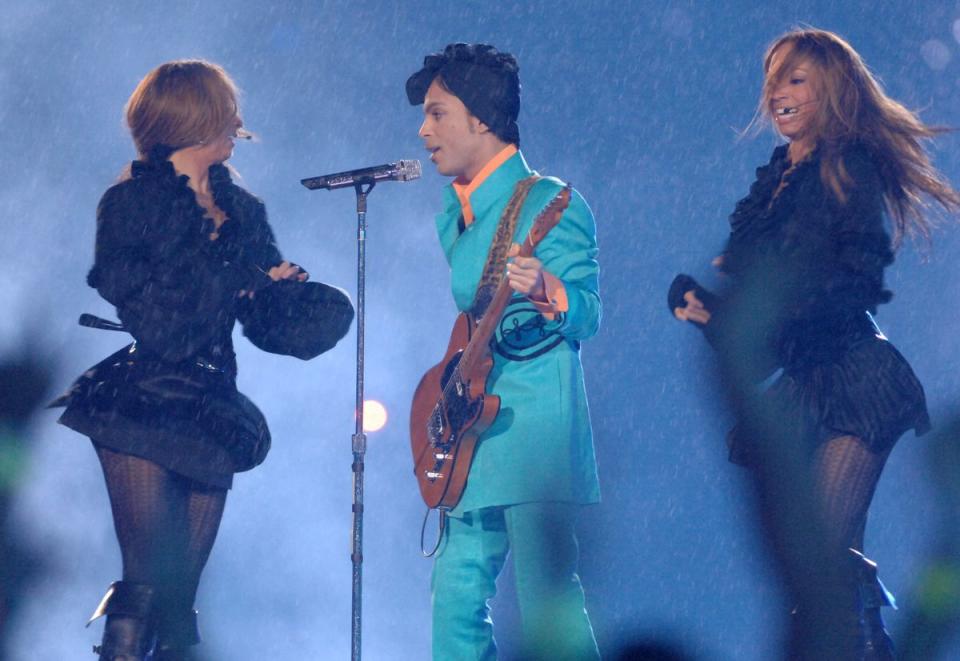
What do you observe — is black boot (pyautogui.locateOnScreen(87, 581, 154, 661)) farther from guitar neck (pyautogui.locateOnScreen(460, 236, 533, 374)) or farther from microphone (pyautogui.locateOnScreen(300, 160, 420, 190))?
microphone (pyautogui.locateOnScreen(300, 160, 420, 190))

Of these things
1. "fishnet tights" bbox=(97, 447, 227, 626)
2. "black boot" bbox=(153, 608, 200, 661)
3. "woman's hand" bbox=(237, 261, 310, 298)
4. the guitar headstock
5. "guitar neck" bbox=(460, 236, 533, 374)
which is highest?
the guitar headstock

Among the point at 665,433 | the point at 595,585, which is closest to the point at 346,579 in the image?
the point at 595,585

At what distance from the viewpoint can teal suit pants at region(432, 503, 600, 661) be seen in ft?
10.0

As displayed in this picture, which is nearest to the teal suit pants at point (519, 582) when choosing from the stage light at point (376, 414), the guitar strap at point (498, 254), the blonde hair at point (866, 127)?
the guitar strap at point (498, 254)

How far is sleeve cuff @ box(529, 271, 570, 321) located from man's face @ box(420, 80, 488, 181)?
1.79 feet

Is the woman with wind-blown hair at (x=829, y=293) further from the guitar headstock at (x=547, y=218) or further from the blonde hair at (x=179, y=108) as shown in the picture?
the blonde hair at (x=179, y=108)

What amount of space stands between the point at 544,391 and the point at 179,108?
4.05 ft

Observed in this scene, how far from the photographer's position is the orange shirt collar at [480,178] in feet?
11.0

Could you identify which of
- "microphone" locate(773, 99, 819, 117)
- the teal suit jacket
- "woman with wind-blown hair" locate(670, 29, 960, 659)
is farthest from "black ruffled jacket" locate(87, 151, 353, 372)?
"microphone" locate(773, 99, 819, 117)

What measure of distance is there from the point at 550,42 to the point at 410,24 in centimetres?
58

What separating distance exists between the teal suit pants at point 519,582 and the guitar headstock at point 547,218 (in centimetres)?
66

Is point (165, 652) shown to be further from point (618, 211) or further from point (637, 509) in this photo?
point (618, 211)

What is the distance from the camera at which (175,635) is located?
3154mm

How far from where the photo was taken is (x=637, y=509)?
4.49 metres
